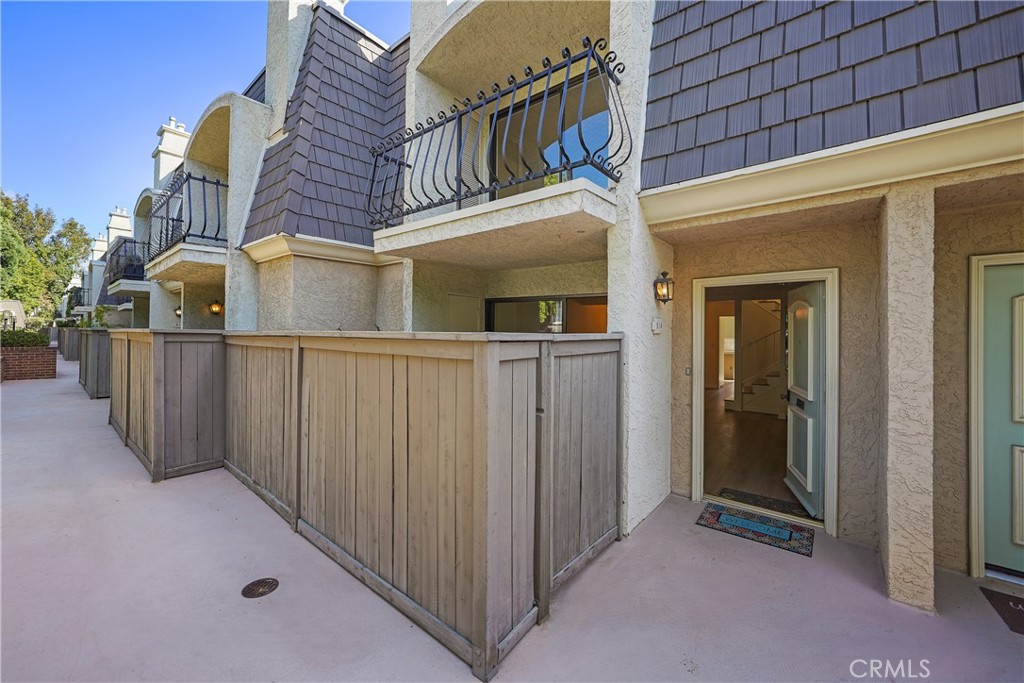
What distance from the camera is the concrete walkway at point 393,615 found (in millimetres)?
2205

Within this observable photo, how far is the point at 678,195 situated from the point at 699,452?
285 centimetres

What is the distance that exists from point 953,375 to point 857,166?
192 cm

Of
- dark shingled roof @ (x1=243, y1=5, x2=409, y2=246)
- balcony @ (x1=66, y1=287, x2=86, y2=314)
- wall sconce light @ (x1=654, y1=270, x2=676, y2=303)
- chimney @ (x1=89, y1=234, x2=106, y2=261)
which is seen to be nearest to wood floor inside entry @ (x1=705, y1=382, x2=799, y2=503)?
wall sconce light @ (x1=654, y1=270, x2=676, y2=303)

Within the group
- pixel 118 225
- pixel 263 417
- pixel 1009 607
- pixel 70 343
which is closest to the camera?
pixel 1009 607

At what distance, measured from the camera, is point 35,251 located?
21578 mm

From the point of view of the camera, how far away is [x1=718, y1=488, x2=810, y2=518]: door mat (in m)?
4.16

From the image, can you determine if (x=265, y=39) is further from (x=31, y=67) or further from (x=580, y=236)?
(x=31, y=67)

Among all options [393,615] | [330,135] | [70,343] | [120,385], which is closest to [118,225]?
[70,343]

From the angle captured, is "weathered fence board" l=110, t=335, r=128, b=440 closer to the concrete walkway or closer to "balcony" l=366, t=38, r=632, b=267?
the concrete walkway

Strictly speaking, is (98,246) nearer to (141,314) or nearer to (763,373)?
(141,314)

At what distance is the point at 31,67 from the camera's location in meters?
13.2

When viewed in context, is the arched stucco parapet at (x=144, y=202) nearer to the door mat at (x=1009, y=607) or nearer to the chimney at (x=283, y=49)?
the chimney at (x=283, y=49)

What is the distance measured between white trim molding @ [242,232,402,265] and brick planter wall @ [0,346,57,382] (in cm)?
1329

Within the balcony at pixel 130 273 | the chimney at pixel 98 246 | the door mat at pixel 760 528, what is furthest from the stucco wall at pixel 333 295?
the chimney at pixel 98 246
